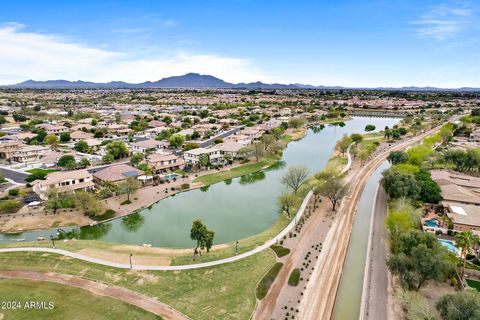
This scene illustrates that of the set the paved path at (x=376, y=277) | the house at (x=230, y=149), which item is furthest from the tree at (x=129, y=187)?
the paved path at (x=376, y=277)

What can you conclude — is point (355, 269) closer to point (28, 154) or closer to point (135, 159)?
point (135, 159)

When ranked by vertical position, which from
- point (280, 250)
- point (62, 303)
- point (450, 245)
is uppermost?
point (450, 245)

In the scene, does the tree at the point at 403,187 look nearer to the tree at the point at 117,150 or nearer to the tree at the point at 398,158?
the tree at the point at 398,158

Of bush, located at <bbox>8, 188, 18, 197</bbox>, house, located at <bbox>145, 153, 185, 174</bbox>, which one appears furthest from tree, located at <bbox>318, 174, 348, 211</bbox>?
bush, located at <bbox>8, 188, 18, 197</bbox>

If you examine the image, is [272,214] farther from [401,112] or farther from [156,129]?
[401,112]

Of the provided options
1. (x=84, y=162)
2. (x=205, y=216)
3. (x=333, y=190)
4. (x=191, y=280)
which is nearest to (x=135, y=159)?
(x=84, y=162)

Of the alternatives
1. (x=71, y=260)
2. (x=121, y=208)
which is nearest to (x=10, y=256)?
(x=71, y=260)
